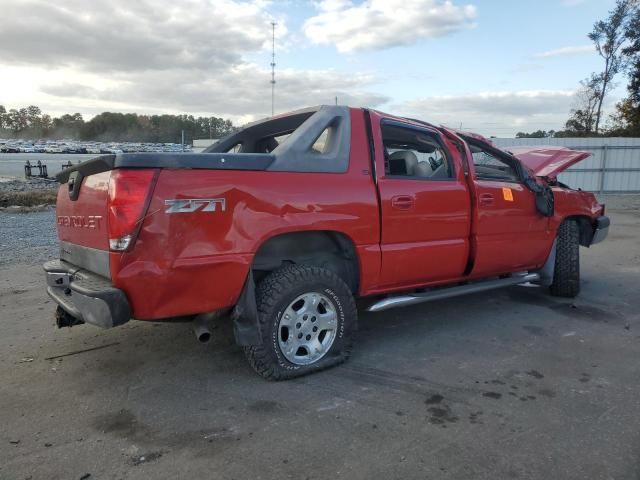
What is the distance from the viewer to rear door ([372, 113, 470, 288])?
4.04 meters

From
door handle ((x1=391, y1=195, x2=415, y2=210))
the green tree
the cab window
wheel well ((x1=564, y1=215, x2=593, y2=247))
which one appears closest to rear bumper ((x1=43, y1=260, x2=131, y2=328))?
door handle ((x1=391, y1=195, x2=415, y2=210))

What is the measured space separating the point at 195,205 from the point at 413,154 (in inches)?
86.4

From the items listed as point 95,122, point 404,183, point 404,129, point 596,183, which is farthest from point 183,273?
point 95,122

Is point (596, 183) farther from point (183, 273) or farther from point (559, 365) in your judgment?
point (183, 273)

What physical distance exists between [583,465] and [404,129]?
112 inches

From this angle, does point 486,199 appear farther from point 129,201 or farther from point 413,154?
point 129,201

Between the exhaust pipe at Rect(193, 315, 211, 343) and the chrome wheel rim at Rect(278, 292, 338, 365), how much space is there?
0.49 m

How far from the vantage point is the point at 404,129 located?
4430mm

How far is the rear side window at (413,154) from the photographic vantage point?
4363mm

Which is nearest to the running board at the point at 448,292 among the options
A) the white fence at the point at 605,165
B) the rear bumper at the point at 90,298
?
the rear bumper at the point at 90,298

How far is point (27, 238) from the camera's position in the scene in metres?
9.52

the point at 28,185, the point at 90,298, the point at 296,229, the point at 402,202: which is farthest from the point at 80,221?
the point at 28,185

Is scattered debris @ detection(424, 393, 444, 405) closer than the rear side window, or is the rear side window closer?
scattered debris @ detection(424, 393, 444, 405)

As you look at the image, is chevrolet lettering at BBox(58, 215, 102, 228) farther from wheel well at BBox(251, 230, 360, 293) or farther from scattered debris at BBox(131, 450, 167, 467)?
scattered debris at BBox(131, 450, 167, 467)
